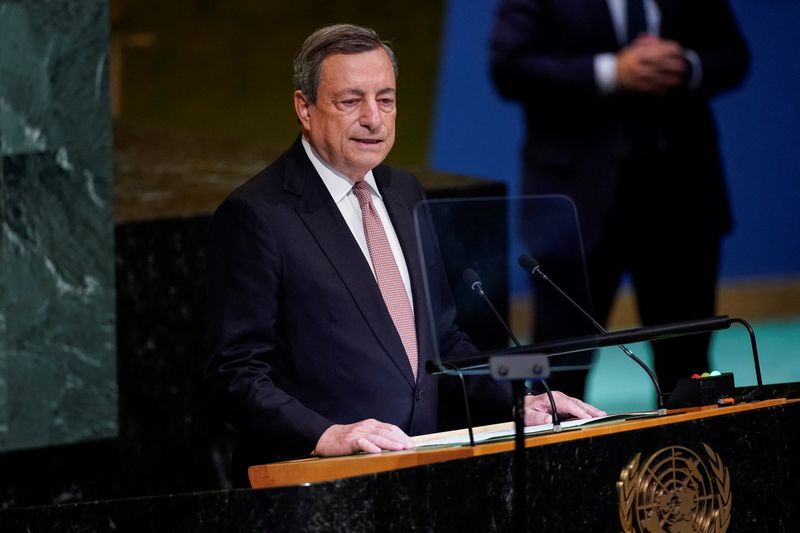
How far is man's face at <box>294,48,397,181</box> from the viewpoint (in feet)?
9.20

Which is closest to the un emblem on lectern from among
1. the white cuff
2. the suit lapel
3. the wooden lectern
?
the wooden lectern

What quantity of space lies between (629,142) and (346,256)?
7.27 feet

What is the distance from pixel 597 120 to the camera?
482 centimetres

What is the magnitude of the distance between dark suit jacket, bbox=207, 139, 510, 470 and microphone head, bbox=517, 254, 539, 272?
18 centimetres

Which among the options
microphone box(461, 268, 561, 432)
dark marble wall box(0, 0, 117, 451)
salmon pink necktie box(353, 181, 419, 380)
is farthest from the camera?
dark marble wall box(0, 0, 117, 451)

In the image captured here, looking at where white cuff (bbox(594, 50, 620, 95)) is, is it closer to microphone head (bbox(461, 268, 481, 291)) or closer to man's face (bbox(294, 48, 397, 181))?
man's face (bbox(294, 48, 397, 181))

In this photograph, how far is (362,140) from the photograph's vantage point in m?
2.82

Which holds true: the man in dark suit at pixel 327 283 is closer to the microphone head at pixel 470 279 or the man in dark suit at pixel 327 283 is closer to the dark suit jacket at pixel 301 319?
the dark suit jacket at pixel 301 319

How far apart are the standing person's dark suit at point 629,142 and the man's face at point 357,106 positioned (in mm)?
1973

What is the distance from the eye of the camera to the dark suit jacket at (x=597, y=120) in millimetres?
4742

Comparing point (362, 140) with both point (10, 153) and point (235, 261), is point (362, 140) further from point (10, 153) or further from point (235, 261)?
point (10, 153)

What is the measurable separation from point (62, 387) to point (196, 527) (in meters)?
1.98

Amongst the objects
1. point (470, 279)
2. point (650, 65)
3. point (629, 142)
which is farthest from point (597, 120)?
point (470, 279)

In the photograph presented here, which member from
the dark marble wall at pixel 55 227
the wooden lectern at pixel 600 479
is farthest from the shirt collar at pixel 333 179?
the dark marble wall at pixel 55 227
